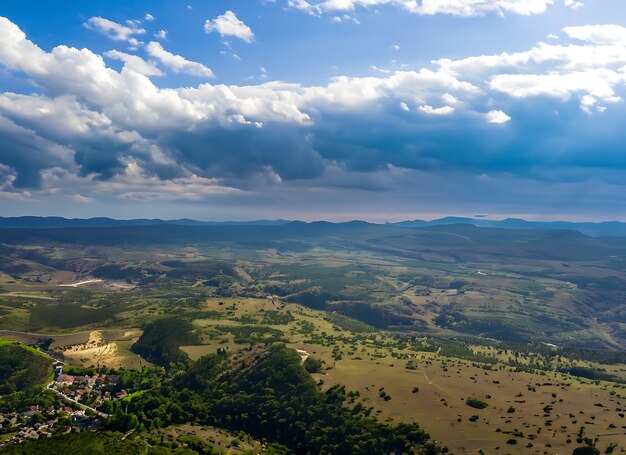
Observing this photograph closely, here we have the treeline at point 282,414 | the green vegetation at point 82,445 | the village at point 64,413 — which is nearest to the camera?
the green vegetation at point 82,445

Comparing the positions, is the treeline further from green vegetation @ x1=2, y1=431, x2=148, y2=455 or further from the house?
the house

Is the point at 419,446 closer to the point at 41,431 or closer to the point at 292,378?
the point at 292,378

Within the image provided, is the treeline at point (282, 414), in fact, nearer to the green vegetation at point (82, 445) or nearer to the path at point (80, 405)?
the path at point (80, 405)

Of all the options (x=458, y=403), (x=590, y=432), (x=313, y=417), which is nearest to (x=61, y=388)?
(x=313, y=417)

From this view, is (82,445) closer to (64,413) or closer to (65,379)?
(64,413)

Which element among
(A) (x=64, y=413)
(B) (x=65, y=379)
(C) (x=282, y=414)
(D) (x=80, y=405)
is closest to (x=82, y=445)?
(A) (x=64, y=413)

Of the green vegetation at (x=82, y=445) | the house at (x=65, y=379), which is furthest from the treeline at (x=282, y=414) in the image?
the house at (x=65, y=379)

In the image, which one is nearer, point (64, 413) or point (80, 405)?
point (64, 413)
